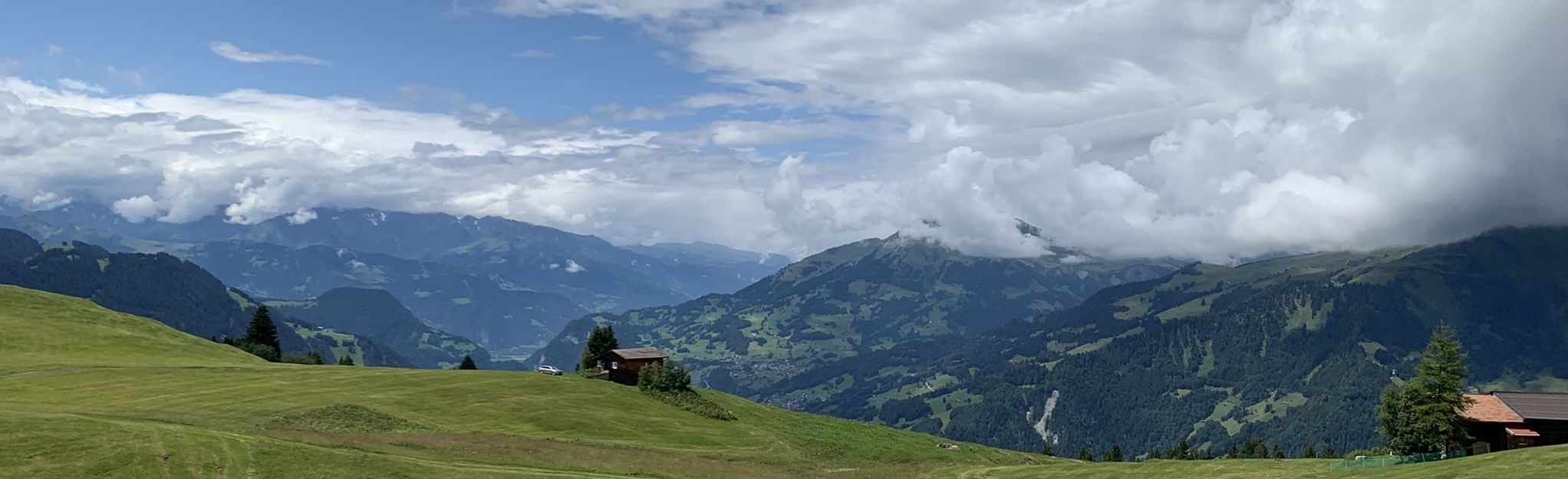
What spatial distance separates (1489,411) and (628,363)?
98.0m

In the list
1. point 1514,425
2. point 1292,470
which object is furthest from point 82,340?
point 1514,425

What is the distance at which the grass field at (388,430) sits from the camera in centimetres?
5609

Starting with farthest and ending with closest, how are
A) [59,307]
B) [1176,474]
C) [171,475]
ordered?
1. [59,307]
2. [1176,474]
3. [171,475]

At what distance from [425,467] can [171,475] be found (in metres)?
14.6

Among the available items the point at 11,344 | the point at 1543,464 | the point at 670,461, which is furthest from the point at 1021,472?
the point at 11,344

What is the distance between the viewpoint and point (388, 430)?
80.9 meters

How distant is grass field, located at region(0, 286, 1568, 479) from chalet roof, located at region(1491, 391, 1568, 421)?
70.9 ft

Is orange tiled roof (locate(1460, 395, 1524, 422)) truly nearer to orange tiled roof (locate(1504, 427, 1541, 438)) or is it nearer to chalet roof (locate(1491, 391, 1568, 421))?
chalet roof (locate(1491, 391, 1568, 421))

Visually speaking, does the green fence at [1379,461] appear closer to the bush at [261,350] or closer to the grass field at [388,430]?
the grass field at [388,430]

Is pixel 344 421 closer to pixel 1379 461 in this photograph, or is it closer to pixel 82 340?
pixel 82 340

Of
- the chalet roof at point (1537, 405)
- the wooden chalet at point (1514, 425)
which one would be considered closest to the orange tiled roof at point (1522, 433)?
the wooden chalet at point (1514, 425)

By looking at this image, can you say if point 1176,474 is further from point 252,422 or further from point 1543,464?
point 252,422

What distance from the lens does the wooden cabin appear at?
134250 millimetres

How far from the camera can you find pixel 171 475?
2067 inches
